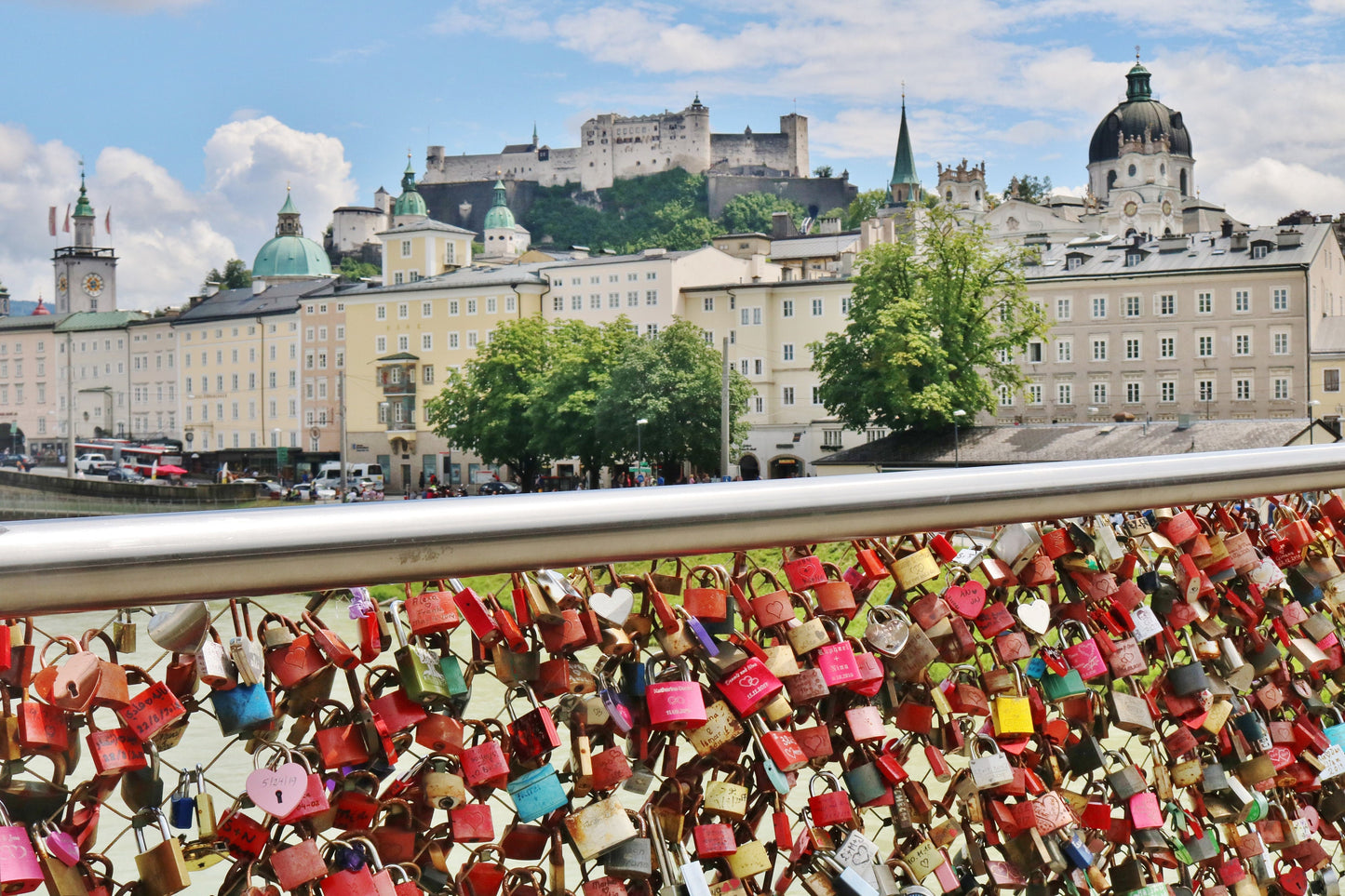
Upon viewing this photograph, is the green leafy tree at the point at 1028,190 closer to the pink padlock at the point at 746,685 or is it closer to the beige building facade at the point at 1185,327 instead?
the beige building facade at the point at 1185,327

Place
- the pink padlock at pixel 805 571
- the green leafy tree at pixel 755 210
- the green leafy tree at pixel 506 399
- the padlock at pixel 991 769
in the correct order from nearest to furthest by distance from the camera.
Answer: the pink padlock at pixel 805 571
the padlock at pixel 991 769
the green leafy tree at pixel 506 399
the green leafy tree at pixel 755 210

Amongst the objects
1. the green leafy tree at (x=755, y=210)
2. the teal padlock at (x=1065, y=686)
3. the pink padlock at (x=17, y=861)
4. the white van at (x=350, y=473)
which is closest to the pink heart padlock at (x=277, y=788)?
the pink padlock at (x=17, y=861)

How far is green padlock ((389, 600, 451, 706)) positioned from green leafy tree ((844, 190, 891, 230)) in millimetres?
124522

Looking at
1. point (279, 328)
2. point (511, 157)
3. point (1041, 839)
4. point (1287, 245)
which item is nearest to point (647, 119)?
point (511, 157)

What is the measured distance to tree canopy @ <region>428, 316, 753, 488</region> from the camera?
2387 inches

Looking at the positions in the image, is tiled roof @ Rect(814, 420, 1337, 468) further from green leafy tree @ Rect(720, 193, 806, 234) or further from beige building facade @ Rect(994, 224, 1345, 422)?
green leafy tree @ Rect(720, 193, 806, 234)

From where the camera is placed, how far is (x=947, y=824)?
236cm

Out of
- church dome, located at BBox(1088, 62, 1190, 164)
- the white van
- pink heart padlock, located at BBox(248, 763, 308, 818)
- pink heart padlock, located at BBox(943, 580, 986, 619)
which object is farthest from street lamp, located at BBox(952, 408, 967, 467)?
church dome, located at BBox(1088, 62, 1190, 164)

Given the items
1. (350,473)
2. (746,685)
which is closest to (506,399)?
(350,473)

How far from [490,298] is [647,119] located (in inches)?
2616

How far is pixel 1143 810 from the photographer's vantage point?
2637 millimetres

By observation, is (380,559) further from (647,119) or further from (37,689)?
(647,119)

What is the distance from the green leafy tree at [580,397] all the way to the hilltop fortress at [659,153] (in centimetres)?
7889

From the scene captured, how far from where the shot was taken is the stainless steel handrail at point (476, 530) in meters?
1.32
